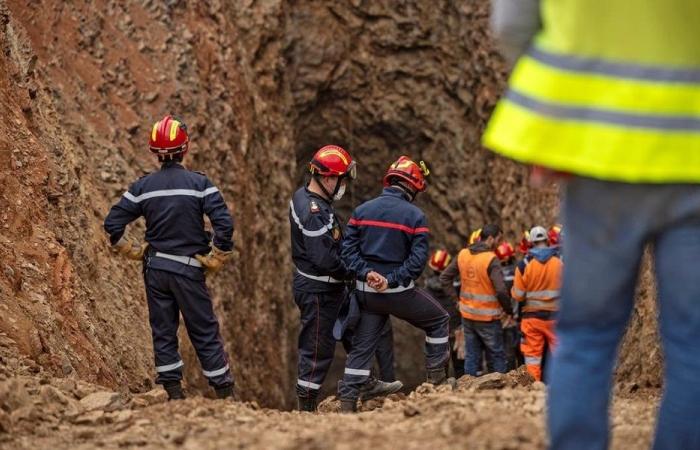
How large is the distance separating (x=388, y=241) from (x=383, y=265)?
Result: 0.69 ft

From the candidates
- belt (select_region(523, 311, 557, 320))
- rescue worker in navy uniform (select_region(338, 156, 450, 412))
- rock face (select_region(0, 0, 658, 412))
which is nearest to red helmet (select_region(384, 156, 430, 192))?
rescue worker in navy uniform (select_region(338, 156, 450, 412))

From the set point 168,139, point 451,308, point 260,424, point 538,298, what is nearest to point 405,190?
point 168,139

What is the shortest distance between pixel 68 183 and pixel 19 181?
1.21 meters

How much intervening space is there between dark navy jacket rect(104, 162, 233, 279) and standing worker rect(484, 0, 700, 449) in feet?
15.1

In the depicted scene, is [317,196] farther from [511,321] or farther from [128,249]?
[511,321]

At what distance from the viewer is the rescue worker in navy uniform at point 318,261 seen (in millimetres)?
8641

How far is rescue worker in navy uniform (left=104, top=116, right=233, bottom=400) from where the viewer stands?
7.58 metres

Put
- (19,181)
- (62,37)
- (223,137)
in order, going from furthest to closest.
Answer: (223,137) < (62,37) < (19,181)

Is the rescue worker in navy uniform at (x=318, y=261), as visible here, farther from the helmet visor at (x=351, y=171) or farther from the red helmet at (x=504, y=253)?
the red helmet at (x=504, y=253)

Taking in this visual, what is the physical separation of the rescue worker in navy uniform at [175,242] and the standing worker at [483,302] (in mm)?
4768

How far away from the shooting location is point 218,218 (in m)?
7.54

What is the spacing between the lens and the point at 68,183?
31.8ft

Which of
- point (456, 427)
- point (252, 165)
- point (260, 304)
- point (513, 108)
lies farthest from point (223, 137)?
point (513, 108)

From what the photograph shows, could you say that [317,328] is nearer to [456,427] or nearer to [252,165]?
[456,427]
